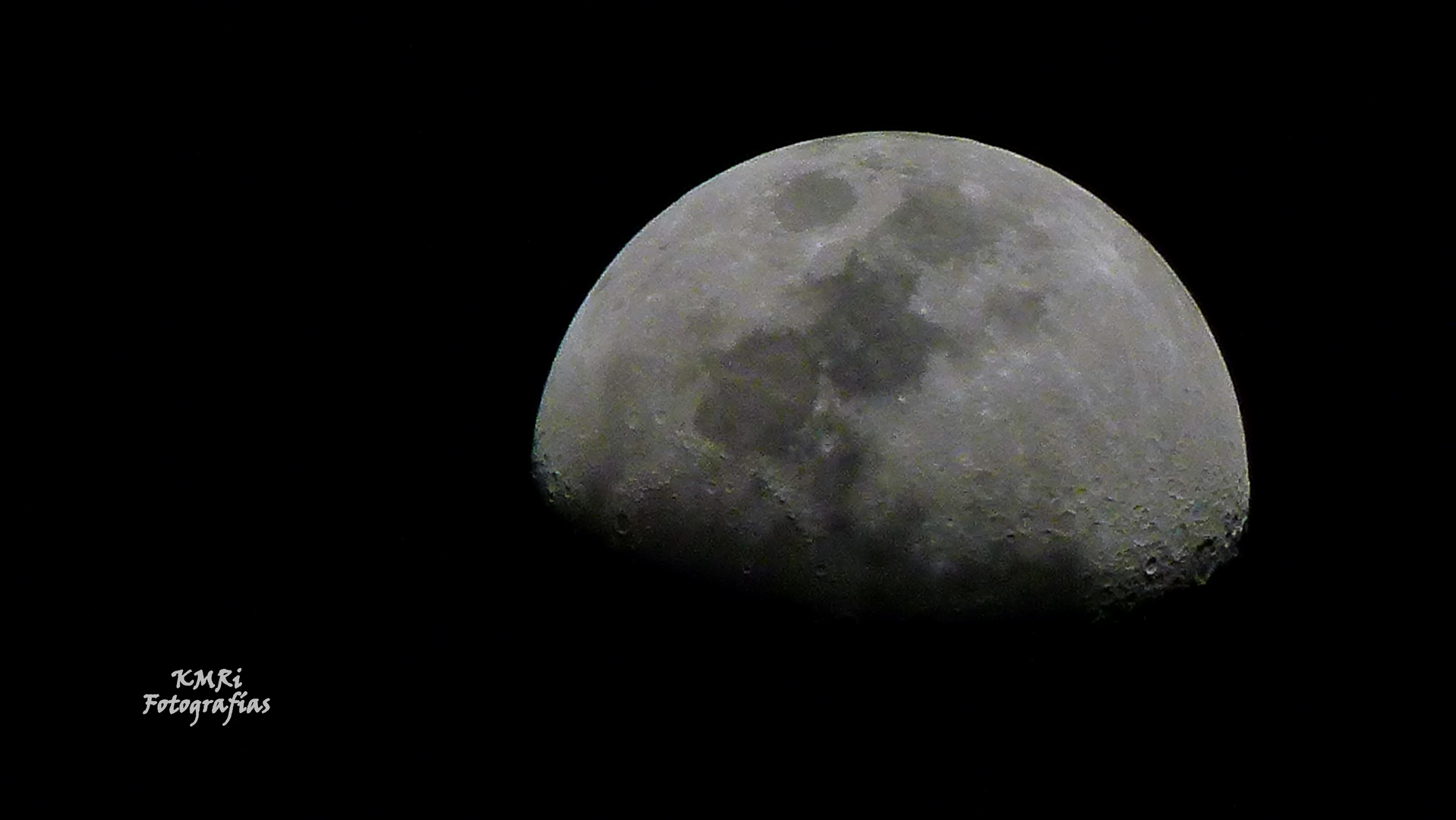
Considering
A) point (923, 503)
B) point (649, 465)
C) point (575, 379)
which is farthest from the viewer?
point (575, 379)

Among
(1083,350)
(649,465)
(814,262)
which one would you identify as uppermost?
(814,262)

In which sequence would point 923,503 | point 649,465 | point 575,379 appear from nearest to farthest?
1. point 923,503
2. point 649,465
3. point 575,379

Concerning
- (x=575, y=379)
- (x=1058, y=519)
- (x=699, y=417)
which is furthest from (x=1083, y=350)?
(x=575, y=379)

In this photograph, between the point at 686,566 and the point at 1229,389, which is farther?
the point at 1229,389

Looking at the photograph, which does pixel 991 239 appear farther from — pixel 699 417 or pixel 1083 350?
pixel 699 417

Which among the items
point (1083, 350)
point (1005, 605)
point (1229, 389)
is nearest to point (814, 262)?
point (1083, 350)

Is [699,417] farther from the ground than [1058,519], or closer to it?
farther from the ground
